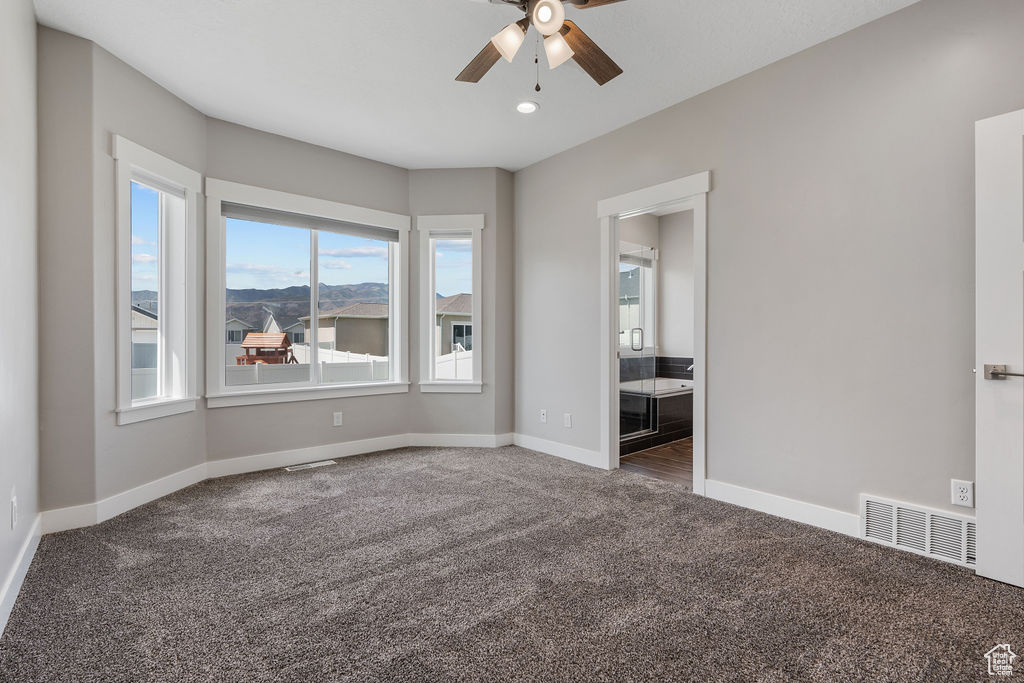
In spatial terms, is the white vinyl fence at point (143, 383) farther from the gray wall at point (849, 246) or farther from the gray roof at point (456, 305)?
the gray wall at point (849, 246)

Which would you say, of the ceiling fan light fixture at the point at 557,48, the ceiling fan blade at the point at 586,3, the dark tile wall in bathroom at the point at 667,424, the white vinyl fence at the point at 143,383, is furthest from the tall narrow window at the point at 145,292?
the dark tile wall in bathroom at the point at 667,424

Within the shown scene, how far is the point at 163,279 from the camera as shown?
3.63 m

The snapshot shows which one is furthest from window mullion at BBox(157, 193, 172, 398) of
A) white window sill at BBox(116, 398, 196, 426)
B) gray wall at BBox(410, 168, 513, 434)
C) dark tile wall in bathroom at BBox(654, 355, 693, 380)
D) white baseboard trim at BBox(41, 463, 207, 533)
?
dark tile wall in bathroom at BBox(654, 355, 693, 380)

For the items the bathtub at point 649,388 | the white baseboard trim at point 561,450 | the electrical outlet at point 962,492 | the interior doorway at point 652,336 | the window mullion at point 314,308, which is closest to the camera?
the electrical outlet at point 962,492

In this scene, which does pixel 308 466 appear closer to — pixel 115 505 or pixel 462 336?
pixel 115 505

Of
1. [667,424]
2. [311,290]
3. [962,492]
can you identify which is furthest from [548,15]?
[667,424]

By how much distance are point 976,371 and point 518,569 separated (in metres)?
2.22

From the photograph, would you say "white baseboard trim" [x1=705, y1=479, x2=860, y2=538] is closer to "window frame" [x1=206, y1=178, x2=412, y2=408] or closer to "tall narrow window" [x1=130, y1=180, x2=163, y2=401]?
"window frame" [x1=206, y1=178, x2=412, y2=408]

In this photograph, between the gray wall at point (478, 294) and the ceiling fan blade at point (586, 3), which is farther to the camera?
the gray wall at point (478, 294)

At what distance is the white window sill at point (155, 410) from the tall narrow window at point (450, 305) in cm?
195

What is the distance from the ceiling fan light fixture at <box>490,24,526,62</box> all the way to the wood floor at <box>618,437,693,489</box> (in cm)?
298

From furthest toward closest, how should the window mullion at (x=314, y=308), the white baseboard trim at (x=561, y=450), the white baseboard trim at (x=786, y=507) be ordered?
the window mullion at (x=314, y=308), the white baseboard trim at (x=561, y=450), the white baseboard trim at (x=786, y=507)

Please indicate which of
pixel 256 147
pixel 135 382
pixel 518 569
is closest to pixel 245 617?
pixel 518 569

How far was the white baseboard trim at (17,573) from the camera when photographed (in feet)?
6.34
